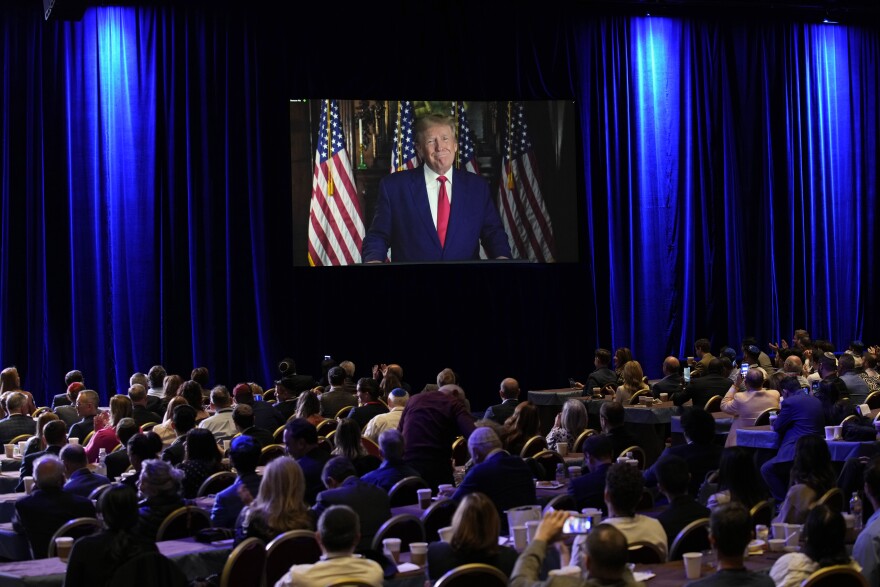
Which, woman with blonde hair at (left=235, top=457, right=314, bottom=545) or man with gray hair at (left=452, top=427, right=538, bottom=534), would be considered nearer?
woman with blonde hair at (left=235, top=457, right=314, bottom=545)

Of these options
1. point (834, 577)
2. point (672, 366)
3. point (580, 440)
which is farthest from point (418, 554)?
point (672, 366)

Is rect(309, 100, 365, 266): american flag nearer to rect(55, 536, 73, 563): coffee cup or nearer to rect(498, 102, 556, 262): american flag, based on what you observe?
rect(498, 102, 556, 262): american flag

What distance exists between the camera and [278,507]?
6.29 meters

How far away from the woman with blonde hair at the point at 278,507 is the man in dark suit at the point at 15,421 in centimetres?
571

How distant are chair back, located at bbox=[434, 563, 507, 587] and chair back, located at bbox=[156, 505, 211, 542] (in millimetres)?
2270

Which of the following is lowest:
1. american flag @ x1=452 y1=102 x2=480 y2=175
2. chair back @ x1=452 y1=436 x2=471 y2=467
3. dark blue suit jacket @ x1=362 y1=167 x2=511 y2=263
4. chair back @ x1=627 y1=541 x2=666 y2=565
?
chair back @ x1=452 y1=436 x2=471 y2=467

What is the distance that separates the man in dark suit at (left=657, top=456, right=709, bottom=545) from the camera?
6.55 metres

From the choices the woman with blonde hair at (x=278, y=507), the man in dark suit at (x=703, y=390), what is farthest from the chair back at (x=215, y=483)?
the man in dark suit at (x=703, y=390)

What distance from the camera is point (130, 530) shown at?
567cm

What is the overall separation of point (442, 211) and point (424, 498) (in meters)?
10.8

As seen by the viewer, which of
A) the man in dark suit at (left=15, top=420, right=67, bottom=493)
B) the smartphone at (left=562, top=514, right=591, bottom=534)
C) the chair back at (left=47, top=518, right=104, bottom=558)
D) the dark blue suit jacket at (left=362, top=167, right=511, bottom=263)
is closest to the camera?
the smartphone at (left=562, top=514, right=591, bottom=534)

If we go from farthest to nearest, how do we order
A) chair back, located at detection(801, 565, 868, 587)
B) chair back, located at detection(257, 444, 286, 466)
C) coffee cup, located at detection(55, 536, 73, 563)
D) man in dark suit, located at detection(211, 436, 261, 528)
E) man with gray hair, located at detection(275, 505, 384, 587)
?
chair back, located at detection(257, 444, 286, 466) < man in dark suit, located at detection(211, 436, 261, 528) < coffee cup, located at detection(55, 536, 73, 563) < man with gray hair, located at detection(275, 505, 384, 587) < chair back, located at detection(801, 565, 868, 587)

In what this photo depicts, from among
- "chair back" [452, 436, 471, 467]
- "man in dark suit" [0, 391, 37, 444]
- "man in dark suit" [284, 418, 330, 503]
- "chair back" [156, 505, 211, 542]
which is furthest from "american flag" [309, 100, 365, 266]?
"chair back" [156, 505, 211, 542]

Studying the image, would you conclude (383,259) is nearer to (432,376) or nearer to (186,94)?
(432,376)
